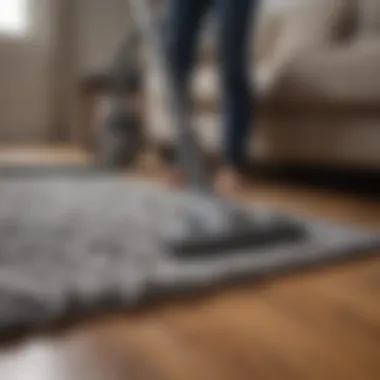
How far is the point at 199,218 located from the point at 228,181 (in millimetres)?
513

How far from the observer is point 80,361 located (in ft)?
1.82

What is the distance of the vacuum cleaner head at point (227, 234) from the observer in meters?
0.91

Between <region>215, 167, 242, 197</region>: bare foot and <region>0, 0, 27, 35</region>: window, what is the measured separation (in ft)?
7.86

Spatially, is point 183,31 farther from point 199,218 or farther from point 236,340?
point 236,340

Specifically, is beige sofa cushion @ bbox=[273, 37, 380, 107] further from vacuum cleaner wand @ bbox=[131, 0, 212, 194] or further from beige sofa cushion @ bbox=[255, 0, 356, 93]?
vacuum cleaner wand @ bbox=[131, 0, 212, 194]

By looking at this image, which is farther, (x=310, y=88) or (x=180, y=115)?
(x=310, y=88)

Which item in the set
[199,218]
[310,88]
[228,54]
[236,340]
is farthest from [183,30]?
[236,340]

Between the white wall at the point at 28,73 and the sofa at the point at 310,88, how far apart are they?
1378 millimetres

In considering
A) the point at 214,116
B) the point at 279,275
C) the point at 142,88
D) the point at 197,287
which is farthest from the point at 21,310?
the point at 142,88

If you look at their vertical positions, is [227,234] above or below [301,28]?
below

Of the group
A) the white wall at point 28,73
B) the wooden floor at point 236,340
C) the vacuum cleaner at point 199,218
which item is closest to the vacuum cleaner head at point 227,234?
the vacuum cleaner at point 199,218

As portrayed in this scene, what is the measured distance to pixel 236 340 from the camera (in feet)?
1.98

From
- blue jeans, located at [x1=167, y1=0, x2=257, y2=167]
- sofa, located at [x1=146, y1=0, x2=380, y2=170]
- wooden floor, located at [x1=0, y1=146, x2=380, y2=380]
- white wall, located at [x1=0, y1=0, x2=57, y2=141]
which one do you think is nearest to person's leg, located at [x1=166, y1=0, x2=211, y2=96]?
blue jeans, located at [x1=167, y1=0, x2=257, y2=167]

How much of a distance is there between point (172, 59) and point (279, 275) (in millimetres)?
886
